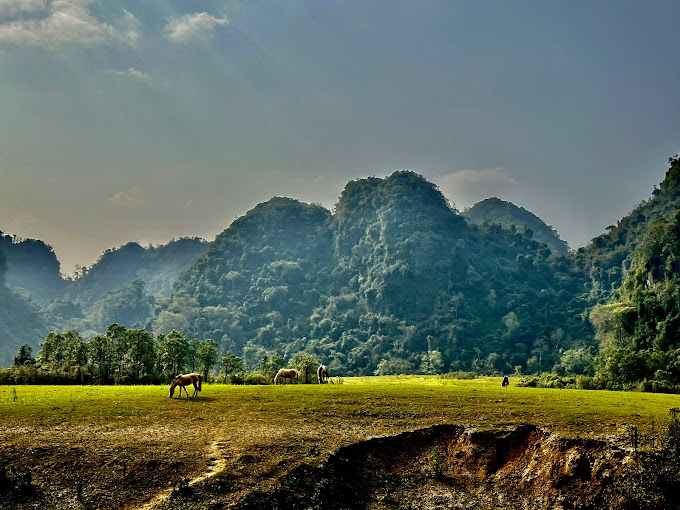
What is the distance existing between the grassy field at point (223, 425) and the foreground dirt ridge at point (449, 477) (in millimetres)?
839

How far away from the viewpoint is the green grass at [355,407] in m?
28.7

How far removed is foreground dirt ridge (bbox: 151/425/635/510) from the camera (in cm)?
2177

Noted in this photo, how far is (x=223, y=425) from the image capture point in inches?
1128

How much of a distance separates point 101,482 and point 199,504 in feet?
14.4

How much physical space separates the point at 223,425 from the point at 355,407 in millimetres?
8709

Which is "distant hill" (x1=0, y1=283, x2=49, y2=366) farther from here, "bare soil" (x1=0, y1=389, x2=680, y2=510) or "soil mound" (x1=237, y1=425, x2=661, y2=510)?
"soil mound" (x1=237, y1=425, x2=661, y2=510)

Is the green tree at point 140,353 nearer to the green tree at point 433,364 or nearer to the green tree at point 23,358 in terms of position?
the green tree at point 23,358

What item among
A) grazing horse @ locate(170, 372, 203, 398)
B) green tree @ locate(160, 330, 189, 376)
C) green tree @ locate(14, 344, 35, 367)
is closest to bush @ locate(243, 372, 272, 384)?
green tree @ locate(160, 330, 189, 376)

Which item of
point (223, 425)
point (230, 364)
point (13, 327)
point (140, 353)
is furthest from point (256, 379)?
point (13, 327)

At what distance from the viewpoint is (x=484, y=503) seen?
945 inches

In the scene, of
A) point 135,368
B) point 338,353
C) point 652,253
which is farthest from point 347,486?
point 338,353

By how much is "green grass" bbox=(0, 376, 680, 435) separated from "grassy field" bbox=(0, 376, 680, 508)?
0.07 meters

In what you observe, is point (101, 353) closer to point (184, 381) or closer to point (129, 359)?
point (129, 359)

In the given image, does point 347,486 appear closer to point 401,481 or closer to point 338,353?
point 401,481
